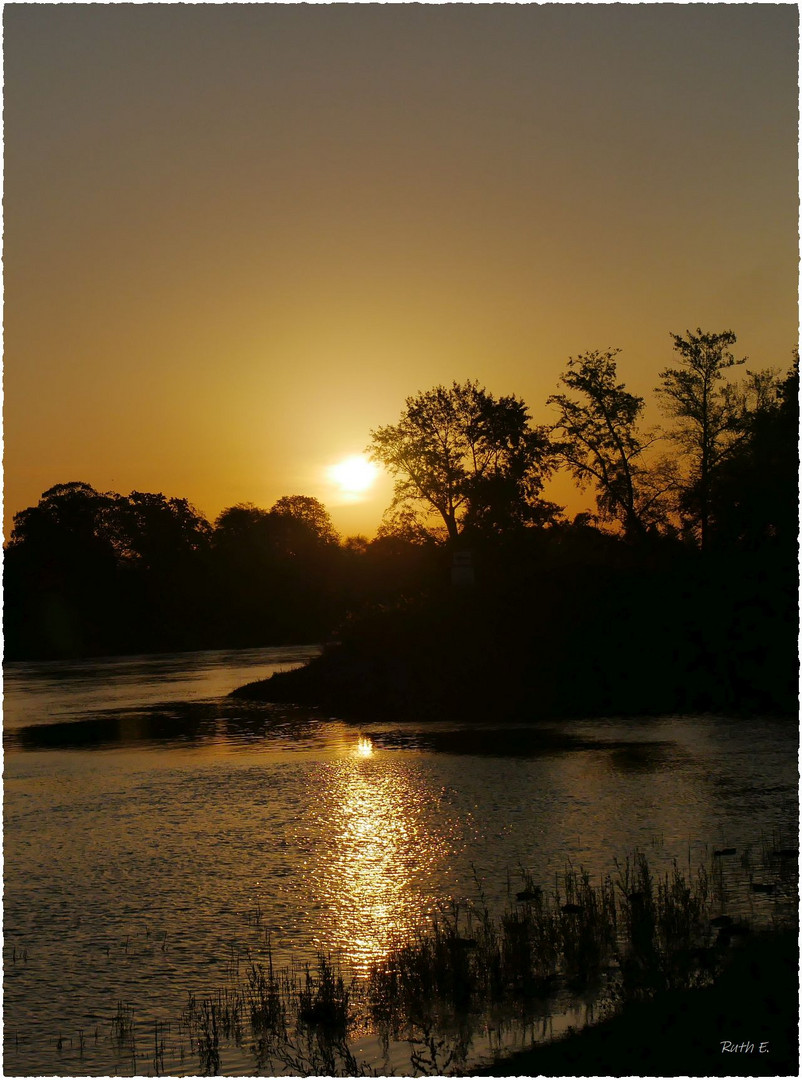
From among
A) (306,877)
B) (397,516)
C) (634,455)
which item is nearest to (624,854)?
(306,877)

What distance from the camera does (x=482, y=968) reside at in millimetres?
11234

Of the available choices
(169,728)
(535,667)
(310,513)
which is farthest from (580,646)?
(310,513)

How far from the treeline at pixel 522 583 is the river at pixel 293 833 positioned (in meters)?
4.78

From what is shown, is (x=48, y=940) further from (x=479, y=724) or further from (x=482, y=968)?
(x=479, y=724)

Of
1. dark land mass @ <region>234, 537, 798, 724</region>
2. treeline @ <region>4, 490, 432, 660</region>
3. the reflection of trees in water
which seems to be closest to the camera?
the reflection of trees in water

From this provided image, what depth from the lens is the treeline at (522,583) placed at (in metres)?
41.6

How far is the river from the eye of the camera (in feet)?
40.9

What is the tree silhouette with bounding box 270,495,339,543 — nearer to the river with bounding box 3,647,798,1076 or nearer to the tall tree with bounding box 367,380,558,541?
the tall tree with bounding box 367,380,558,541

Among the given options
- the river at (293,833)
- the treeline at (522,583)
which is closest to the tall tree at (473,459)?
the treeline at (522,583)

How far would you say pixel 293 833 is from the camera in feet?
65.6

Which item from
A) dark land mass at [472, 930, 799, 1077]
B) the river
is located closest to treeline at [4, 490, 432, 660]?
the river

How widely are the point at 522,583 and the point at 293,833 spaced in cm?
2891

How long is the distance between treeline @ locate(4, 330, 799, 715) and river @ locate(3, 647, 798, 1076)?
4785 millimetres

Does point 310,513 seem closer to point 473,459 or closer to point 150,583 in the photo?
point 150,583
